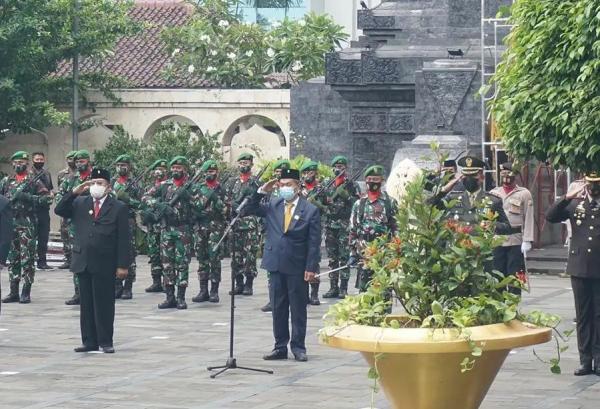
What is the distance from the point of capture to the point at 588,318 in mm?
14656

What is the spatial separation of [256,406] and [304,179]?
372 inches

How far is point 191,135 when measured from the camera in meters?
33.8

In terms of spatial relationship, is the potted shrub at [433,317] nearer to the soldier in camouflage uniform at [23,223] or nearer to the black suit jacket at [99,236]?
the black suit jacket at [99,236]

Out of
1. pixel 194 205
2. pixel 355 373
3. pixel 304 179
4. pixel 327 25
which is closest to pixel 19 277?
pixel 194 205

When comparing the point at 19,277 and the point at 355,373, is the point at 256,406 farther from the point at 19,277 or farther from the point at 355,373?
the point at 19,277

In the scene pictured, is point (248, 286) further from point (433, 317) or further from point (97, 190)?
point (433, 317)

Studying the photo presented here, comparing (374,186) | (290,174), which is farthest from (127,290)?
(290,174)

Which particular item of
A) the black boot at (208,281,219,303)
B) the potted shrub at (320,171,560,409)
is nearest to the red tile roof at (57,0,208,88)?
the black boot at (208,281,219,303)

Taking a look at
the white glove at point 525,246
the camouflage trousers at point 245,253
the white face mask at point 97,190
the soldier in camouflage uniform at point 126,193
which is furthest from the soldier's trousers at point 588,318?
the soldier in camouflage uniform at point 126,193

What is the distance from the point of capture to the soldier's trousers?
14.6 meters

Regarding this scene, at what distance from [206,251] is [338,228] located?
1.83 metres

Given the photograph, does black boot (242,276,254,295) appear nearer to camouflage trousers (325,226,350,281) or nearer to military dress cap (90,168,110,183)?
camouflage trousers (325,226,350,281)

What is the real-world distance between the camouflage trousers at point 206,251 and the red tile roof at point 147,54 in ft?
55.6

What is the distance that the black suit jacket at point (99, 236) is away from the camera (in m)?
16.4
